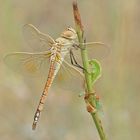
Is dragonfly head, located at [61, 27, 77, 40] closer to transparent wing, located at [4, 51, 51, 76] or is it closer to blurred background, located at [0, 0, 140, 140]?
transparent wing, located at [4, 51, 51, 76]

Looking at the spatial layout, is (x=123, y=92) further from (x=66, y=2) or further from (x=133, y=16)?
(x=66, y=2)

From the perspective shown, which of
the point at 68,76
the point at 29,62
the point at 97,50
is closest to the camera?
the point at 97,50

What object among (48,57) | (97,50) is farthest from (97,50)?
(48,57)

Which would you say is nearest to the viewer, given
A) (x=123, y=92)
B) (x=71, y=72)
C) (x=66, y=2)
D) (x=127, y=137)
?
(x=71, y=72)

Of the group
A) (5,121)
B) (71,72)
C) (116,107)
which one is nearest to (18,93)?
(5,121)

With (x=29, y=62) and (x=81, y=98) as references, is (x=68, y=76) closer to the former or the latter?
(x=29, y=62)

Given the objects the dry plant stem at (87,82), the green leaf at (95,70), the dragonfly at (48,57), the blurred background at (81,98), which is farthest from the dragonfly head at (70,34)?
the blurred background at (81,98)
